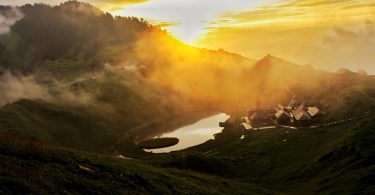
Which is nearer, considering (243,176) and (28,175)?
(28,175)

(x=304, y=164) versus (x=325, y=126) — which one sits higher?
(x=325, y=126)

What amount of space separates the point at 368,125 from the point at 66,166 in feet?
352

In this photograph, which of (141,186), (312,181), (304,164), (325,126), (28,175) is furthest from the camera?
(325,126)

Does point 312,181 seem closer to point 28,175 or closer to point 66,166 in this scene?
point 66,166

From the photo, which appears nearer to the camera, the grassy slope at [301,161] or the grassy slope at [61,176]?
the grassy slope at [61,176]

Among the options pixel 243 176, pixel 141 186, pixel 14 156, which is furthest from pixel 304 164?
pixel 14 156

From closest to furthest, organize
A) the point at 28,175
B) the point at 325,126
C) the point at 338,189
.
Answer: the point at 28,175 < the point at 338,189 < the point at 325,126

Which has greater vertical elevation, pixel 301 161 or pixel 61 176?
pixel 301 161

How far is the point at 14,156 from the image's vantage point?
39562 mm

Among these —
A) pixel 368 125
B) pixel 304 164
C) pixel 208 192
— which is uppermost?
pixel 368 125

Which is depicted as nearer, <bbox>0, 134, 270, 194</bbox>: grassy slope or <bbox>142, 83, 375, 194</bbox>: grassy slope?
<bbox>0, 134, 270, 194</bbox>: grassy slope

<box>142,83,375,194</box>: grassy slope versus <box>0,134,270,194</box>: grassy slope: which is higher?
<box>142,83,375,194</box>: grassy slope

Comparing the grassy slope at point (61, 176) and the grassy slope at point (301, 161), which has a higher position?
the grassy slope at point (301, 161)

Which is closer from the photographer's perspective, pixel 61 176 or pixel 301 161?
pixel 61 176
